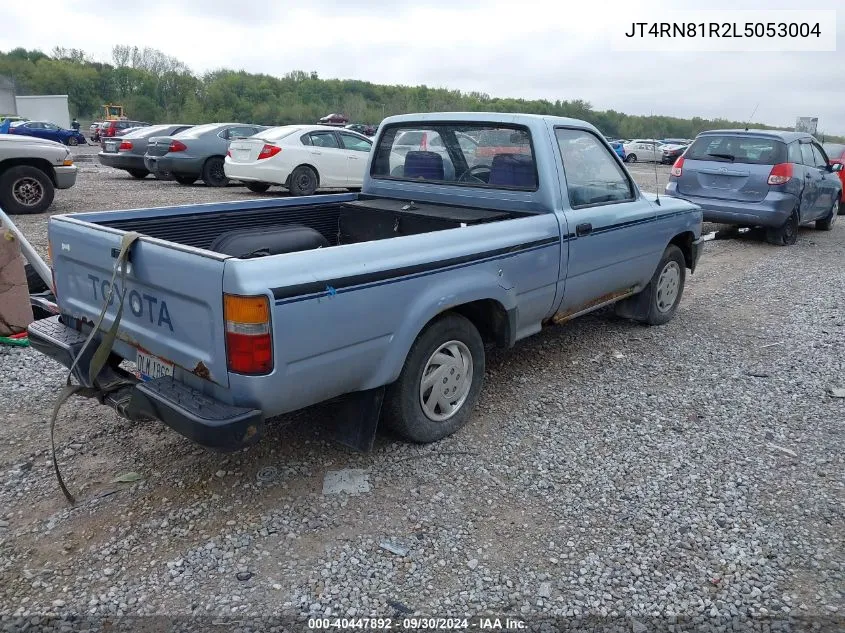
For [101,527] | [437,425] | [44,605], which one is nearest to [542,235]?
[437,425]

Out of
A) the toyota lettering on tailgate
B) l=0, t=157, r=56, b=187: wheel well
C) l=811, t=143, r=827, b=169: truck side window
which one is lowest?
the toyota lettering on tailgate

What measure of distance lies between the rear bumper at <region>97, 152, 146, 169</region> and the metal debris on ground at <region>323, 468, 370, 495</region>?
15.5 m

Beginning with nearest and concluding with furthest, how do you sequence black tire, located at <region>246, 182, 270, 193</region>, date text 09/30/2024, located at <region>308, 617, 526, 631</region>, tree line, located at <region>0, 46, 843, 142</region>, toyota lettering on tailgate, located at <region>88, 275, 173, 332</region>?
date text 09/30/2024, located at <region>308, 617, 526, 631</region> → toyota lettering on tailgate, located at <region>88, 275, 173, 332</region> → black tire, located at <region>246, 182, 270, 193</region> → tree line, located at <region>0, 46, 843, 142</region>

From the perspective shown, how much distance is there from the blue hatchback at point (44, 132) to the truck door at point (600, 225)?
31.7 metres

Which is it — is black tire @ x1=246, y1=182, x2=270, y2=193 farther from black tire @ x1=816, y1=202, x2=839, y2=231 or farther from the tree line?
the tree line

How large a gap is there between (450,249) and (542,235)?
883mm

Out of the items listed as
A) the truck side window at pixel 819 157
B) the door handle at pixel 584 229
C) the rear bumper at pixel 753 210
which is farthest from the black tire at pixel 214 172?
the door handle at pixel 584 229

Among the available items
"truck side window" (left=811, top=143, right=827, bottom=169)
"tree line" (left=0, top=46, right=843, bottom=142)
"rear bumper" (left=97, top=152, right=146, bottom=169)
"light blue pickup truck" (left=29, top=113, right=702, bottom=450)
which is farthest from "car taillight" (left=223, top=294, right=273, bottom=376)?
"tree line" (left=0, top=46, right=843, bottom=142)

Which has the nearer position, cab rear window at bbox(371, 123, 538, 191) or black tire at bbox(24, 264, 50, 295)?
cab rear window at bbox(371, 123, 538, 191)

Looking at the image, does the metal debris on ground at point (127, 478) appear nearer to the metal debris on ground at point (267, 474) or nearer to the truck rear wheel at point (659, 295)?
the metal debris on ground at point (267, 474)

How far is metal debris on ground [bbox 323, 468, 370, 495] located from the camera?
3379 millimetres

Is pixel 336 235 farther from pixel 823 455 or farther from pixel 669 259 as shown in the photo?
pixel 823 455

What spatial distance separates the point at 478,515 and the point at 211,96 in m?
80.9

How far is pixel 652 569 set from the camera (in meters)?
2.86
